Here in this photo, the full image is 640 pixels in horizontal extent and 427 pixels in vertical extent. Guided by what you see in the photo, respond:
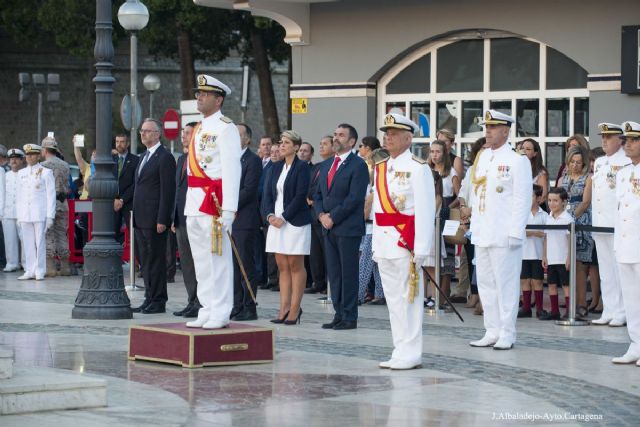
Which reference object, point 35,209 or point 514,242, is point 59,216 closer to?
point 35,209

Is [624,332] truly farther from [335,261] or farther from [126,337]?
[126,337]

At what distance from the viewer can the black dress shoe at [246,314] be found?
49.5ft

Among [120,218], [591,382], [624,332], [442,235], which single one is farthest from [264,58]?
[591,382]

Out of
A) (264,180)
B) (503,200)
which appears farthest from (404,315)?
(264,180)

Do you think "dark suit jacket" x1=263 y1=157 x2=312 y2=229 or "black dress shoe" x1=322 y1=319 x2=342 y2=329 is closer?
"black dress shoe" x1=322 y1=319 x2=342 y2=329

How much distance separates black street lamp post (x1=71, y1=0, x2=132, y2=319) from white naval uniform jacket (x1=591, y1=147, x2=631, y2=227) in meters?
5.10

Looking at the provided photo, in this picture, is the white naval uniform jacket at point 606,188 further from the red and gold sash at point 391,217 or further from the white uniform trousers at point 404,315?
the white uniform trousers at point 404,315

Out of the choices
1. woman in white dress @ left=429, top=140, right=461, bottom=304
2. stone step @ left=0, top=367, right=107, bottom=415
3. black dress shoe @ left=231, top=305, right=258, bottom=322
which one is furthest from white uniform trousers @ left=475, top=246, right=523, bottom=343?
stone step @ left=0, top=367, right=107, bottom=415

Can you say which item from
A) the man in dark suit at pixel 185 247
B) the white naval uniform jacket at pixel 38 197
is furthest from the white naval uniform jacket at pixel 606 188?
the white naval uniform jacket at pixel 38 197

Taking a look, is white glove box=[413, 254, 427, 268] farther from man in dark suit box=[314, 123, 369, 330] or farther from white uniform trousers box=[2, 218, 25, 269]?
white uniform trousers box=[2, 218, 25, 269]

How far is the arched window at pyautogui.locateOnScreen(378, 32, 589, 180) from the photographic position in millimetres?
20547

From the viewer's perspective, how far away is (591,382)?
35.8 feet

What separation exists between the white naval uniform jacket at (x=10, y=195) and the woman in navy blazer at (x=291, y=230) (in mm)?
8479

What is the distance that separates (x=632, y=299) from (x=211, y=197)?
367 cm
